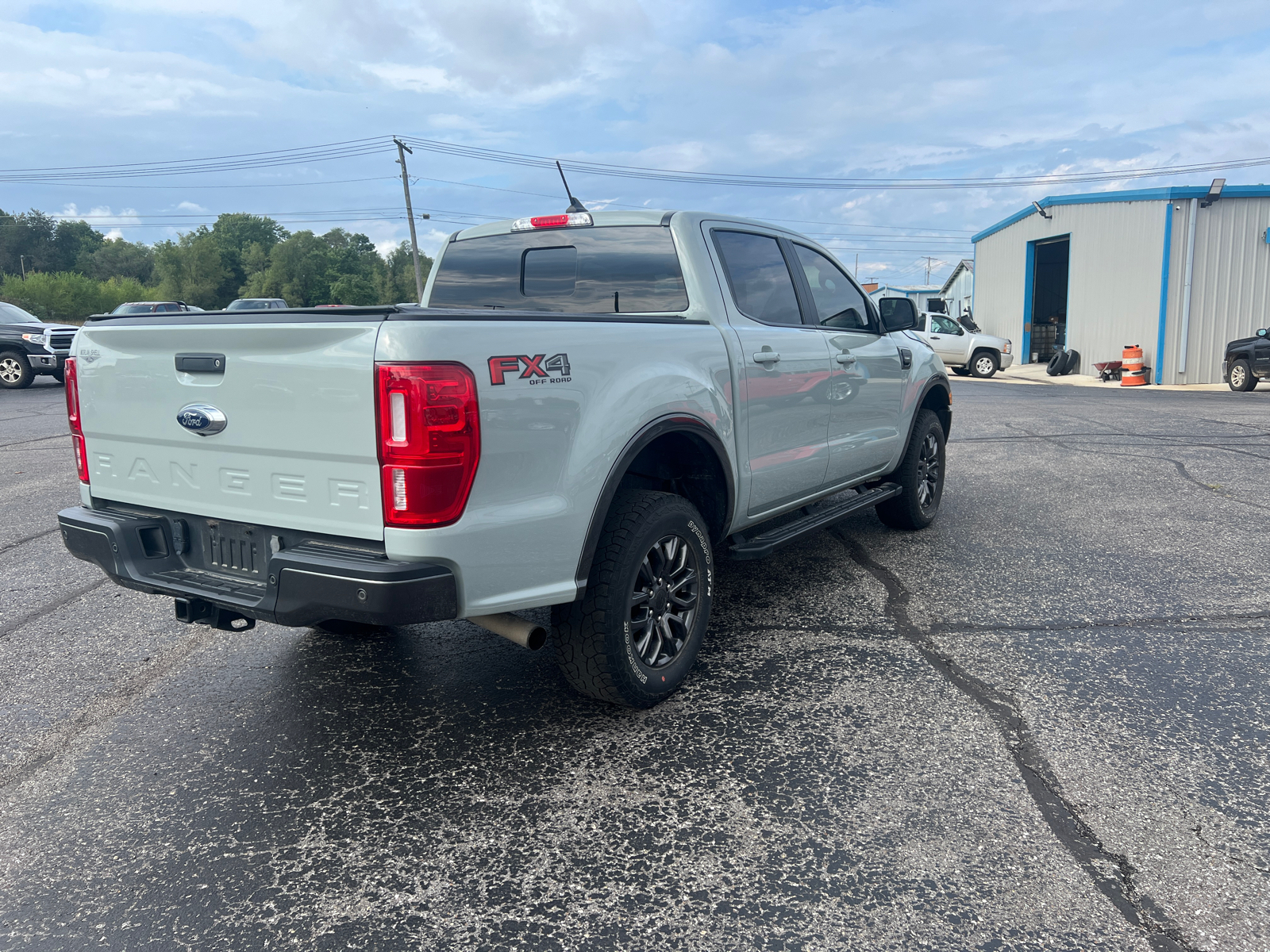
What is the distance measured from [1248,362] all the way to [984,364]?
7531mm

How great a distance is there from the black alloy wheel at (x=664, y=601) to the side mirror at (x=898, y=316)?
261 cm

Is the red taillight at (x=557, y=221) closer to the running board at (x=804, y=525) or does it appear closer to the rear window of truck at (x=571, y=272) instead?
the rear window of truck at (x=571, y=272)

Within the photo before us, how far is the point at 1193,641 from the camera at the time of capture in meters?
4.31

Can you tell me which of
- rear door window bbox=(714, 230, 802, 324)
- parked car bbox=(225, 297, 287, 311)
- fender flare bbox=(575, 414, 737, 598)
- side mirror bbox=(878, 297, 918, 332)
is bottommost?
fender flare bbox=(575, 414, 737, 598)

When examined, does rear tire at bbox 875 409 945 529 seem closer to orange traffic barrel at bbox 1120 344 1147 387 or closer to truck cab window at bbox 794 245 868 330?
truck cab window at bbox 794 245 868 330

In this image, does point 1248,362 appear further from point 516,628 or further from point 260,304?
point 260,304

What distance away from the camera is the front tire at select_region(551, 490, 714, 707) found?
3.27m

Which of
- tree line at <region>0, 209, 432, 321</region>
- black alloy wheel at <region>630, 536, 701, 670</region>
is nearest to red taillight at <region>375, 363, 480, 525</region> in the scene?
black alloy wheel at <region>630, 536, 701, 670</region>

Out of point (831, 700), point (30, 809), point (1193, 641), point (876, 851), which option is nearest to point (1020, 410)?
point (1193, 641)

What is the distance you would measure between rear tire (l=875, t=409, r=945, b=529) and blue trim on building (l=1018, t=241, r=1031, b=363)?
83.4 feet

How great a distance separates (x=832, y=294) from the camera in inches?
211

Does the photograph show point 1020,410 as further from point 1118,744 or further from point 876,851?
point 876,851

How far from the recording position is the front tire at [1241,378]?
20000mm

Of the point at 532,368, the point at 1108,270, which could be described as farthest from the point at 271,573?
the point at 1108,270
